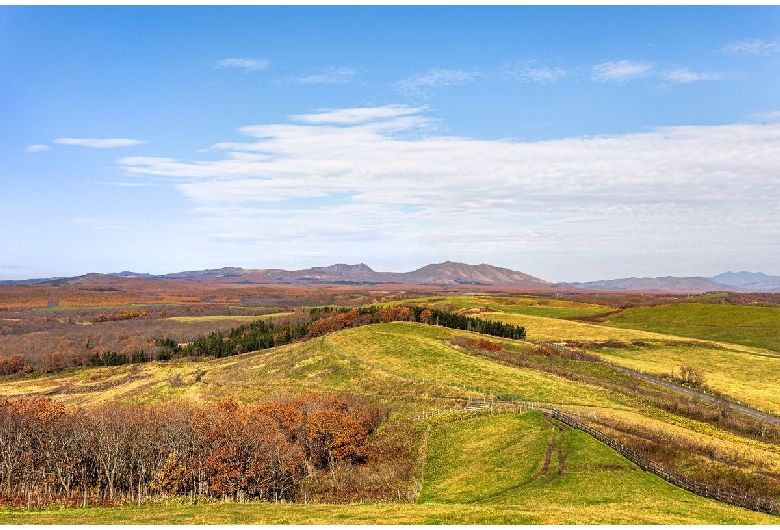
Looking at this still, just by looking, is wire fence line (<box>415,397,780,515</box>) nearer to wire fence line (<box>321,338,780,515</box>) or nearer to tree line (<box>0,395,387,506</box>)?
wire fence line (<box>321,338,780,515</box>)

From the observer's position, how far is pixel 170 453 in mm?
63906

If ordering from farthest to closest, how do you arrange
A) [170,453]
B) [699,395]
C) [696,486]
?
[699,395]
[170,453]
[696,486]

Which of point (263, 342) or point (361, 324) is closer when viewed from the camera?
→ point (361, 324)

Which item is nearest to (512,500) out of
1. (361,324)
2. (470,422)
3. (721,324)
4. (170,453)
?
(470,422)

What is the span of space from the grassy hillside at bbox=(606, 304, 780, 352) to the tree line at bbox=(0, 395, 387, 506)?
393 ft

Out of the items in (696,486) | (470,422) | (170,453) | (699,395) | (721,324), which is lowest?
(170,453)

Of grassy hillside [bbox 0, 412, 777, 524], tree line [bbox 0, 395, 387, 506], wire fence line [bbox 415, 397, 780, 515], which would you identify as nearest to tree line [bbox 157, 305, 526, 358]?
wire fence line [bbox 415, 397, 780, 515]

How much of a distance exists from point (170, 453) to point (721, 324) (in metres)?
169

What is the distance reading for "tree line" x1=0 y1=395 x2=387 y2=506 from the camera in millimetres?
59656

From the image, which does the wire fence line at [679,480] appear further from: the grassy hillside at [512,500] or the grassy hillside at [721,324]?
the grassy hillside at [721,324]

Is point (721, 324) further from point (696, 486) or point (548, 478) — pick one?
point (548, 478)

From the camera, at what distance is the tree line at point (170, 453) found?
59656mm

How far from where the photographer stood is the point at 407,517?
3347 centimetres


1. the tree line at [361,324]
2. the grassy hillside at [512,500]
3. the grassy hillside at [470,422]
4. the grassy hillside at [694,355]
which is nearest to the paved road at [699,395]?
the grassy hillside at [694,355]
